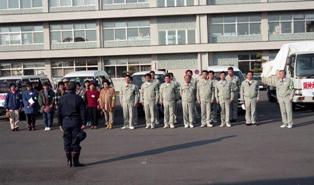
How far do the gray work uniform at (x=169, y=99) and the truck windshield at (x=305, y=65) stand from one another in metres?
5.83

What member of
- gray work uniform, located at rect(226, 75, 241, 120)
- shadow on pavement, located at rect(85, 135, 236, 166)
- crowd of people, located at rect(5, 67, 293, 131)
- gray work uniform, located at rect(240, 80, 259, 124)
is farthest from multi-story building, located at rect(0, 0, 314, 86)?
shadow on pavement, located at rect(85, 135, 236, 166)

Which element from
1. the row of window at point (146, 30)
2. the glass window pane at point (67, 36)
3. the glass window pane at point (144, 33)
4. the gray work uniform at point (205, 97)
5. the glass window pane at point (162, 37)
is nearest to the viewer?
the gray work uniform at point (205, 97)

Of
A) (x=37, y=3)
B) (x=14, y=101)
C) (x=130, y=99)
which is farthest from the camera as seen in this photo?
(x=37, y=3)

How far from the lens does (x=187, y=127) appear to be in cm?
1672

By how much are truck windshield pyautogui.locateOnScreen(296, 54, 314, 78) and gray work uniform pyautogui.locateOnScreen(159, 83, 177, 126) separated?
5.83m

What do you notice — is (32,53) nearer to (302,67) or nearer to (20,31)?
(20,31)

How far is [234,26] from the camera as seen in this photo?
5053 centimetres

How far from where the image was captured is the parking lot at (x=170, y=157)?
9.01 metres

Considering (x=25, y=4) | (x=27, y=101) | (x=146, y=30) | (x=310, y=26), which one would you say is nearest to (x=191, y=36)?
(x=146, y=30)

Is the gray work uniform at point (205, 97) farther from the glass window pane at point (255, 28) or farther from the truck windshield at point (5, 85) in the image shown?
the glass window pane at point (255, 28)

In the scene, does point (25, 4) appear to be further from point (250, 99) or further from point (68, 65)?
point (250, 99)

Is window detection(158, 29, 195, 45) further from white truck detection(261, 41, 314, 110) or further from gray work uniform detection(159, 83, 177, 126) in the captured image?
gray work uniform detection(159, 83, 177, 126)

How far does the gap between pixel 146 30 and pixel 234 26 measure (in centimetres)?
881

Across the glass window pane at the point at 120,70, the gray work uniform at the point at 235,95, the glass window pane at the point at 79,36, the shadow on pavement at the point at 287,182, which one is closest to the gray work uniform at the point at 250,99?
the gray work uniform at the point at 235,95
